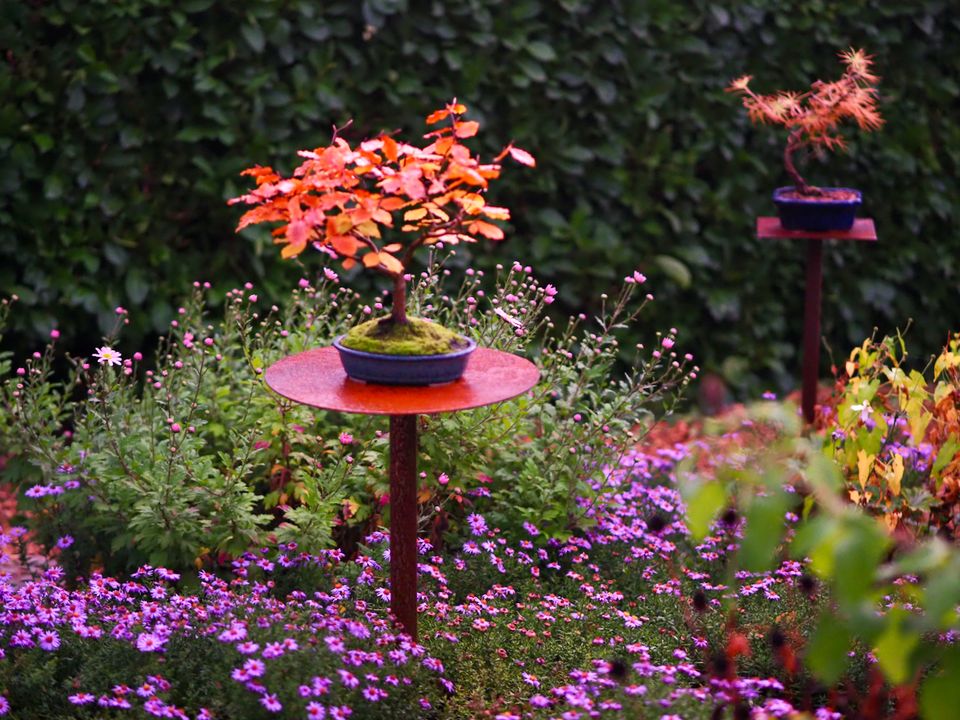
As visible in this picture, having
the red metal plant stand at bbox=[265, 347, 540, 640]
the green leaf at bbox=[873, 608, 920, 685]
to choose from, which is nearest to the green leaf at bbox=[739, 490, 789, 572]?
the green leaf at bbox=[873, 608, 920, 685]

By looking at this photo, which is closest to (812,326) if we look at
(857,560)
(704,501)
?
(704,501)

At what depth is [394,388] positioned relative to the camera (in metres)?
2.40

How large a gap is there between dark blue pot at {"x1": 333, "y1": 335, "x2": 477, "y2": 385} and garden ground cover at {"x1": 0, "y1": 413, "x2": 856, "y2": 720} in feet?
1.82

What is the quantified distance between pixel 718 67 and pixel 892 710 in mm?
3609

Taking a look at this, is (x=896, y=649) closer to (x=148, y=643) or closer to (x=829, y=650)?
(x=829, y=650)

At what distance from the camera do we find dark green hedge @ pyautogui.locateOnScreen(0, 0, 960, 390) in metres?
4.52

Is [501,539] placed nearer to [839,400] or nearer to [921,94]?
[839,400]

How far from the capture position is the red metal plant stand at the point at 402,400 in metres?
2.30

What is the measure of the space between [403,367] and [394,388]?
56 millimetres

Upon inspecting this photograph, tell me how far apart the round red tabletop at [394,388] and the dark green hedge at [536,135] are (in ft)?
7.40

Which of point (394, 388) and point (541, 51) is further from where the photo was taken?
point (541, 51)

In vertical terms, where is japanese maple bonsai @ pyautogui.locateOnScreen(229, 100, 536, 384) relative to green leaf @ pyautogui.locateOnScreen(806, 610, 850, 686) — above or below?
above

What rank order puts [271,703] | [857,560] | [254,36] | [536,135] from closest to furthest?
[857,560] < [271,703] < [254,36] < [536,135]

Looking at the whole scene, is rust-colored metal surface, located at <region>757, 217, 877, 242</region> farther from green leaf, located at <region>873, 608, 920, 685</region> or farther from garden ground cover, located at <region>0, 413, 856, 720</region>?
green leaf, located at <region>873, 608, 920, 685</region>
